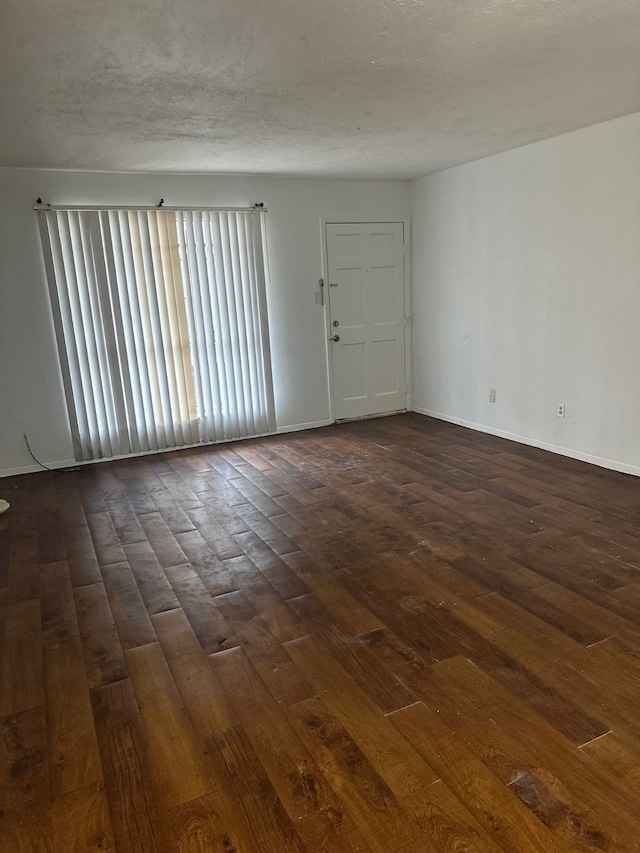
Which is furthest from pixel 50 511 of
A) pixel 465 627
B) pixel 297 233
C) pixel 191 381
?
pixel 297 233

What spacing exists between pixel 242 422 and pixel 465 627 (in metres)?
3.66

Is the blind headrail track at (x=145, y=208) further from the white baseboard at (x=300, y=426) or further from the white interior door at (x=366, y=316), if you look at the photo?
the white baseboard at (x=300, y=426)

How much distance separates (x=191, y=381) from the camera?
5449mm

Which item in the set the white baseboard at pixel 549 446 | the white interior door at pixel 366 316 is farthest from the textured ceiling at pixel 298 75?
the white baseboard at pixel 549 446

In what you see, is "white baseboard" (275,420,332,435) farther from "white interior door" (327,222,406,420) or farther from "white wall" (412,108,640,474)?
"white wall" (412,108,640,474)

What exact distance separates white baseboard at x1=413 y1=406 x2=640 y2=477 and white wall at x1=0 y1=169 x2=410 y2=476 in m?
1.32

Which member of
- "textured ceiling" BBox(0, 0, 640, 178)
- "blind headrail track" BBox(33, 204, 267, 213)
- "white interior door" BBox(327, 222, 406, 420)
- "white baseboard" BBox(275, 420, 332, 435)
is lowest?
"white baseboard" BBox(275, 420, 332, 435)

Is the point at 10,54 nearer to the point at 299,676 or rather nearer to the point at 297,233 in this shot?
→ the point at 299,676

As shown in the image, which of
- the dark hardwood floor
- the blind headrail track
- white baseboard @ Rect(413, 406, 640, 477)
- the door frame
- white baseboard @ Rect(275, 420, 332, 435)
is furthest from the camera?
white baseboard @ Rect(275, 420, 332, 435)

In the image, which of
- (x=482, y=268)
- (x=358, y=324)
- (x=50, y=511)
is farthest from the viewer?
(x=358, y=324)

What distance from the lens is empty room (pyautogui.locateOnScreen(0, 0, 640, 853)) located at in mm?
1809

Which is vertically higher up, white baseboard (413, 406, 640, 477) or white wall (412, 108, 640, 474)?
white wall (412, 108, 640, 474)

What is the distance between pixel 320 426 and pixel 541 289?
8.36ft

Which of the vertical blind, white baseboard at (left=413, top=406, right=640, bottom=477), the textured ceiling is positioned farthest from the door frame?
the textured ceiling
